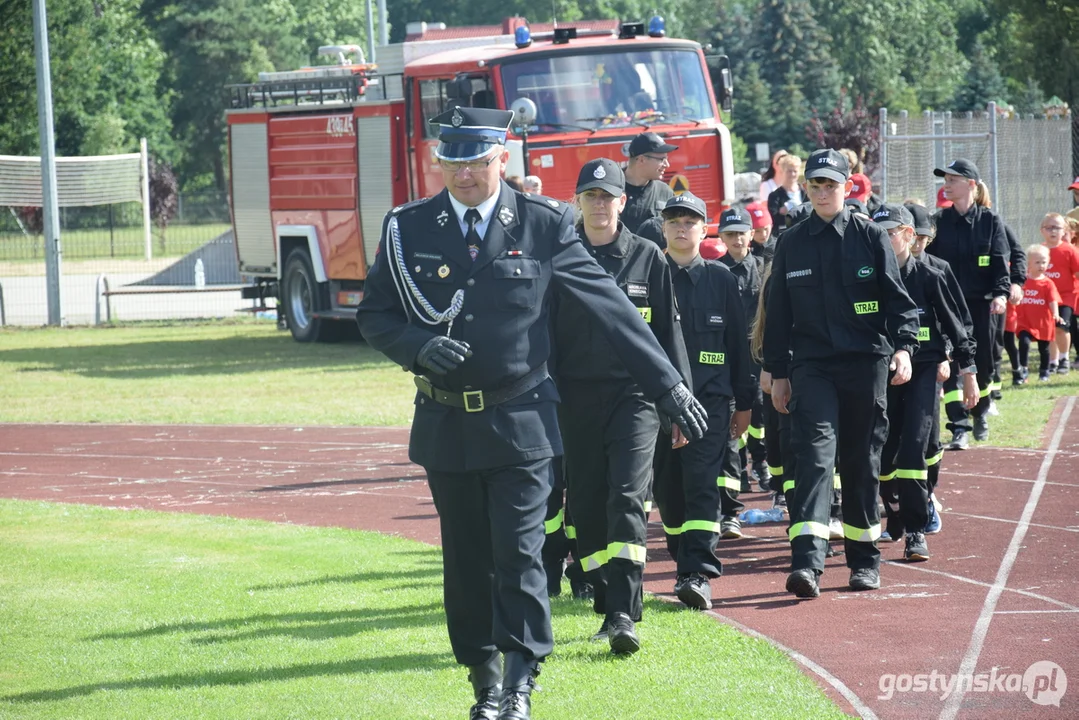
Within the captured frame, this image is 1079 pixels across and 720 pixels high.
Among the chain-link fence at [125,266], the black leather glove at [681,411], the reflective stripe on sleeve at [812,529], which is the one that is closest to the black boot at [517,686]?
the black leather glove at [681,411]

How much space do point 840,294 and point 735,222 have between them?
208 cm

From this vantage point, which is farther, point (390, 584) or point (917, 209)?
point (917, 209)

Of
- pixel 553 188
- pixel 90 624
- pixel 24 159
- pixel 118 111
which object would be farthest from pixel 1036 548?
pixel 118 111

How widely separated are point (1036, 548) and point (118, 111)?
238 ft

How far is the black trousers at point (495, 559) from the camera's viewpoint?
5.94m

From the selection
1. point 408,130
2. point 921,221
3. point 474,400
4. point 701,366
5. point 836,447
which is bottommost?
point 836,447

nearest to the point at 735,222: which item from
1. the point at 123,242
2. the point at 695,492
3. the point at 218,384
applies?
the point at 695,492

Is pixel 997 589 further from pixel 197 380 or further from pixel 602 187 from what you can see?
pixel 197 380

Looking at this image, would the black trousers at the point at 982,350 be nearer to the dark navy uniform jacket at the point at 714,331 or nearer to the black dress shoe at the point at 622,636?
the dark navy uniform jacket at the point at 714,331

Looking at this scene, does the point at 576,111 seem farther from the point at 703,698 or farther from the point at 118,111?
the point at 118,111

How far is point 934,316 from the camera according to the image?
9.25m

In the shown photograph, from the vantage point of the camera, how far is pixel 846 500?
8.28 m

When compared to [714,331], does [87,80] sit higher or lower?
higher

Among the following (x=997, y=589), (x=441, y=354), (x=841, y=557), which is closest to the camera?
(x=441, y=354)
